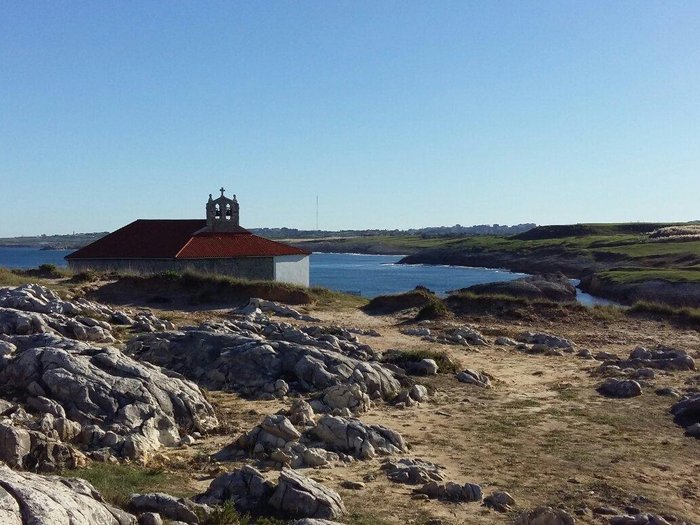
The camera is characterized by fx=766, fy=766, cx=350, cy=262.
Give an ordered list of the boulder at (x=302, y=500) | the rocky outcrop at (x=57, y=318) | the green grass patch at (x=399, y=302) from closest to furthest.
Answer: the boulder at (x=302, y=500), the rocky outcrop at (x=57, y=318), the green grass patch at (x=399, y=302)

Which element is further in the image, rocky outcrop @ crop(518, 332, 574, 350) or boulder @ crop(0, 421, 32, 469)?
rocky outcrop @ crop(518, 332, 574, 350)

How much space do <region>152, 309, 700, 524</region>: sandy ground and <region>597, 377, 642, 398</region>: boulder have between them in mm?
265

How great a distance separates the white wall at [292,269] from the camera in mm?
→ 50188

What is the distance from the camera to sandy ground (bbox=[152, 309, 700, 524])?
1167 centimetres

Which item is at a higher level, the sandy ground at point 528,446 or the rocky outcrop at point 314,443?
the rocky outcrop at point 314,443

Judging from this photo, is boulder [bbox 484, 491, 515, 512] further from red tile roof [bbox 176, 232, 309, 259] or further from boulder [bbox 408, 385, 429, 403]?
red tile roof [bbox 176, 232, 309, 259]

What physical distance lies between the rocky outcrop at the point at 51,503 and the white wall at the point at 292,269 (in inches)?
1617

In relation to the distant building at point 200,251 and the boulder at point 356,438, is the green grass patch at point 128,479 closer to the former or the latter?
the boulder at point 356,438

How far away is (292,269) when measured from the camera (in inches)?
2044

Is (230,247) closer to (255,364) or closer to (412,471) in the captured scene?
(255,364)

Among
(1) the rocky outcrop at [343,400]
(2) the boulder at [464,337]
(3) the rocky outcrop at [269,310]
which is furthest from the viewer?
(3) the rocky outcrop at [269,310]

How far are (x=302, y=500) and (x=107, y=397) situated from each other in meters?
5.76

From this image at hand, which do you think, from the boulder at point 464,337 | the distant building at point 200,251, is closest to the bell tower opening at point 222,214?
the distant building at point 200,251

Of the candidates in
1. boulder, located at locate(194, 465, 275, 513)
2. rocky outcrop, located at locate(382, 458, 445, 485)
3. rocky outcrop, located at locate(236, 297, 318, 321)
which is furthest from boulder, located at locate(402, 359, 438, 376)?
rocky outcrop, located at locate(236, 297, 318, 321)
